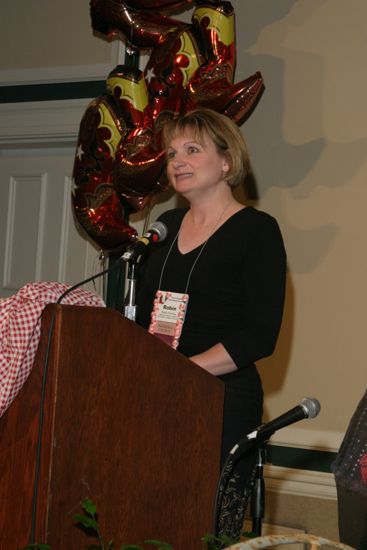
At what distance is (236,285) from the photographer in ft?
7.50

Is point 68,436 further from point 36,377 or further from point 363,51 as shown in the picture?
point 363,51

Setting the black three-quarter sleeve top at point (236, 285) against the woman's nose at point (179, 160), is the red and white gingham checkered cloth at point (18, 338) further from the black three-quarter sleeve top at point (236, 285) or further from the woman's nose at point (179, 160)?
the woman's nose at point (179, 160)

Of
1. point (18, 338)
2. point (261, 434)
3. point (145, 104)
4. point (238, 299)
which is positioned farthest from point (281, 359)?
point (18, 338)

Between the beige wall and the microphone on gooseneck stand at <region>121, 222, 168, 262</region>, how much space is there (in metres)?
1.75

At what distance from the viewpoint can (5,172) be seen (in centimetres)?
488

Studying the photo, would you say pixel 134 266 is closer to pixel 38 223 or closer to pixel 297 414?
pixel 297 414

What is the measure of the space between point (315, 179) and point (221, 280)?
1.63 m

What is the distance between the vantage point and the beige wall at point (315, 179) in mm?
3686

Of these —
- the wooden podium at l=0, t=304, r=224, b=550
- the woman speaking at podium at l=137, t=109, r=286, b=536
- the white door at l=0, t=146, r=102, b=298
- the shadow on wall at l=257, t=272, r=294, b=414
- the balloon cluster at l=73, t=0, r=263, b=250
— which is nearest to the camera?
the wooden podium at l=0, t=304, r=224, b=550

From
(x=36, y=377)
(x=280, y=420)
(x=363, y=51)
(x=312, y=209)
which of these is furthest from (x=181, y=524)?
(x=363, y=51)

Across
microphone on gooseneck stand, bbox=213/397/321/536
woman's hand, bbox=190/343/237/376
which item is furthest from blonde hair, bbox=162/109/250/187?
microphone on gooseneck stand, bbox=213/397/321/536

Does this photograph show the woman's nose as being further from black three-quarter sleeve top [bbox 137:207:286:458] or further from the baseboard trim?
the baseboard trim

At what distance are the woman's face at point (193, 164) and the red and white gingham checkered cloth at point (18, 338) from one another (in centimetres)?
80

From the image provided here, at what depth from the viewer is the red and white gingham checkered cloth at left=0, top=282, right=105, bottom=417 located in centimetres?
161
